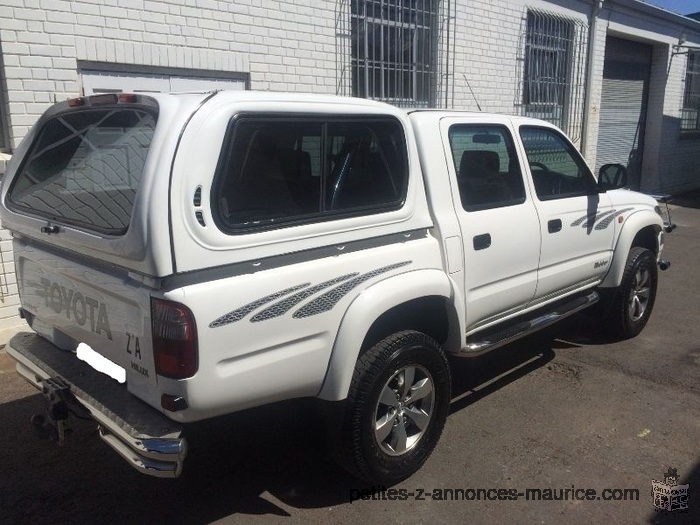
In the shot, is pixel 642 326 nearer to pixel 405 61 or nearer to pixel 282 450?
pixel 282 450

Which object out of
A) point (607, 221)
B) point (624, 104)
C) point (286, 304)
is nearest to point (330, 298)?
point (286, 304)

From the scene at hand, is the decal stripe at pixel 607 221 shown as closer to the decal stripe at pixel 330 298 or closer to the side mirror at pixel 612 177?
the side mirror at pixel 612 177

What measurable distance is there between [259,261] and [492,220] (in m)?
1.73

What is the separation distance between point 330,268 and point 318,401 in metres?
0.64

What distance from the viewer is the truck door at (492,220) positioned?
363 cm

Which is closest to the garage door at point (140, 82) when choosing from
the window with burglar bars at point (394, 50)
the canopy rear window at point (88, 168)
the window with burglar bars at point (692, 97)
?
the window with burglar bars at point (394, 50)

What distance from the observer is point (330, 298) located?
9.20 feet

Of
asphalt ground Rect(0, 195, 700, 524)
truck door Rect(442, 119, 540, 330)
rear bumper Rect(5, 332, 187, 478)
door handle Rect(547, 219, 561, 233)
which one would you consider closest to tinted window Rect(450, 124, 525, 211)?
truck door Rect(442, 119, 540, 330)

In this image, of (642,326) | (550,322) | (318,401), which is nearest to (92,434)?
(318,401)

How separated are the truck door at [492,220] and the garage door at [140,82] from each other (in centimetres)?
256

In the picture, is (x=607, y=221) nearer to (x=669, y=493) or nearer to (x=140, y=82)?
(x=669, y=493)

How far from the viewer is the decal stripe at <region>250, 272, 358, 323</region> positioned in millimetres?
2555

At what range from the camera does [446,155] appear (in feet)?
11.7

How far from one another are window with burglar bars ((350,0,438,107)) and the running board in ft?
14.2
